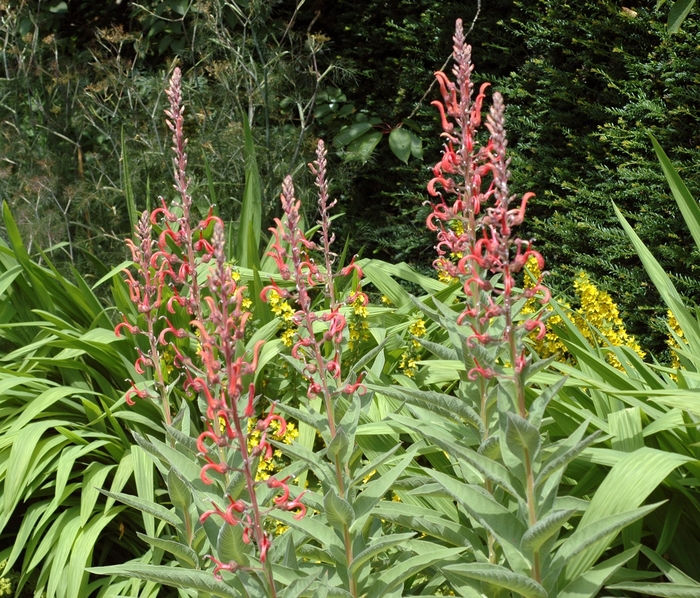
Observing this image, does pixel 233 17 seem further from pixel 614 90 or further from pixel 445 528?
pixel 445 528

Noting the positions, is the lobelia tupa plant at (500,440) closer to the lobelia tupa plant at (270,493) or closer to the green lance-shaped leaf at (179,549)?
the lobelia tupa plant at (270,493)

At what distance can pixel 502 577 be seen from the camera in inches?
60.5

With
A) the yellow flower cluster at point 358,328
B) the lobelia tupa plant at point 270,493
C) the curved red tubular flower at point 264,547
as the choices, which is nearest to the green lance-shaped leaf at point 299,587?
the lobelia tupa plant at point 270,493

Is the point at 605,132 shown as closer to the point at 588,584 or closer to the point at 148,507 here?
the point at 588,584

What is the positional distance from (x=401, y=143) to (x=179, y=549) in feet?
11.8

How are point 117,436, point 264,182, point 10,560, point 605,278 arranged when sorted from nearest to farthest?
1. point 10,560
2. point 117,436
3. point 605,278
4. point 264,182

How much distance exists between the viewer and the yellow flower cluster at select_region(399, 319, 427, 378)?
9.30ft

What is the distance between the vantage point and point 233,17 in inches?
217

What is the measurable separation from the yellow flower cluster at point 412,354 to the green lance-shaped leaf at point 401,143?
86.7 inches

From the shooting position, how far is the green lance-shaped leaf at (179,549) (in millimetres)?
1786

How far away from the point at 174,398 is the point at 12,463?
2.31 feet

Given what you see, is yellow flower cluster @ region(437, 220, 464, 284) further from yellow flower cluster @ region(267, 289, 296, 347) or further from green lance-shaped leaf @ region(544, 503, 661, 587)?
green lance-shaped leaf @ region(544, 503, 661, 587)

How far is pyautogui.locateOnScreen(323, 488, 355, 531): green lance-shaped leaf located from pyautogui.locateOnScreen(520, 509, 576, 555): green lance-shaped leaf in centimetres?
37

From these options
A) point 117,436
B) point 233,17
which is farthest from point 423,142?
point 117,436
